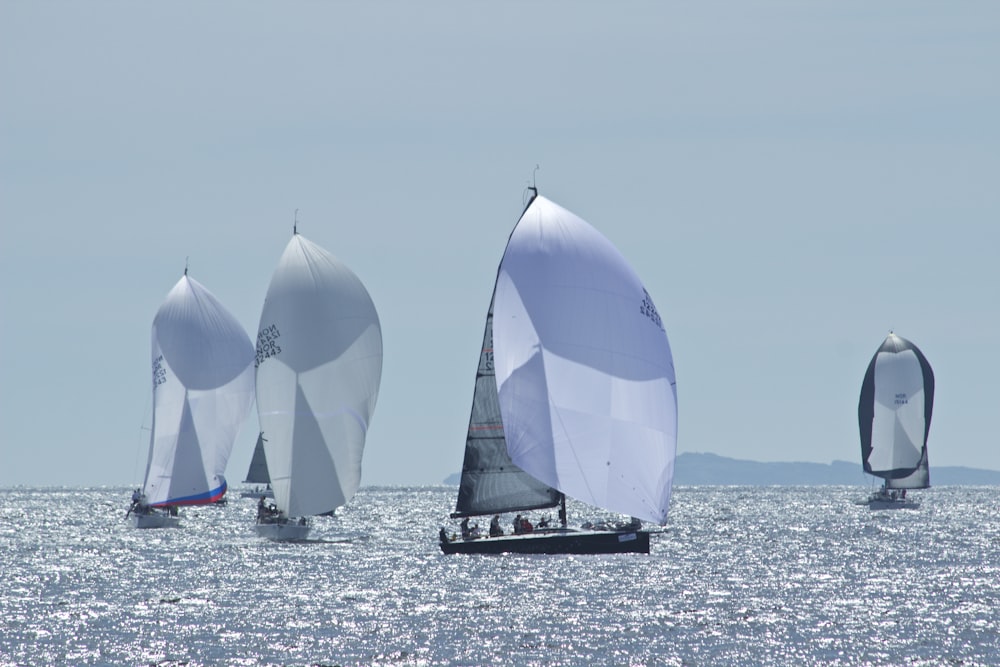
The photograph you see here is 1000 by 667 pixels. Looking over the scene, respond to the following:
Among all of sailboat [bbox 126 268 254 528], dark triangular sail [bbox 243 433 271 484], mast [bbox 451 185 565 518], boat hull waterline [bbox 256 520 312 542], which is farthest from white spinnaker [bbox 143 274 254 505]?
mast [bbox 451 185 565 518]

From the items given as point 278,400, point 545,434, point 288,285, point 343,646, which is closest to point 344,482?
point 278,400

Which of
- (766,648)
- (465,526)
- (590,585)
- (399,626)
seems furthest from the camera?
(465,526)

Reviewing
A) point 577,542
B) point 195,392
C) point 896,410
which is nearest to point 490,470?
point 577,542

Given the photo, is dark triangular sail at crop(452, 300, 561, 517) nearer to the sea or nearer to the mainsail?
the sea

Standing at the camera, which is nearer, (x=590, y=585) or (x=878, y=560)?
(x=590, y=585)

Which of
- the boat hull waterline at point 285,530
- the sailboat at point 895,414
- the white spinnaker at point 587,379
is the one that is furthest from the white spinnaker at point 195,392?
the sailboat at point 895,414

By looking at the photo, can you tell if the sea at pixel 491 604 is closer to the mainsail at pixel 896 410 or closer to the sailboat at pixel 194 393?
the sailboat at pixel 194 393

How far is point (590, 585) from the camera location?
153 feet

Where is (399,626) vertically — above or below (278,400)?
below

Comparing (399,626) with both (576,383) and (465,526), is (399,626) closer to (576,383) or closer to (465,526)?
(576,383)

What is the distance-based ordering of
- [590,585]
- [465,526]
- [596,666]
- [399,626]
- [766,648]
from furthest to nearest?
[465,526]
[590,585]
[399,626]
[766,648]
[596,666]

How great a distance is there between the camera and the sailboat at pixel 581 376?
48906mm

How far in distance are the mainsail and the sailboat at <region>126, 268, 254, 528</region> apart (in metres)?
52.8

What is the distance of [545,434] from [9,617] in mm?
16916
